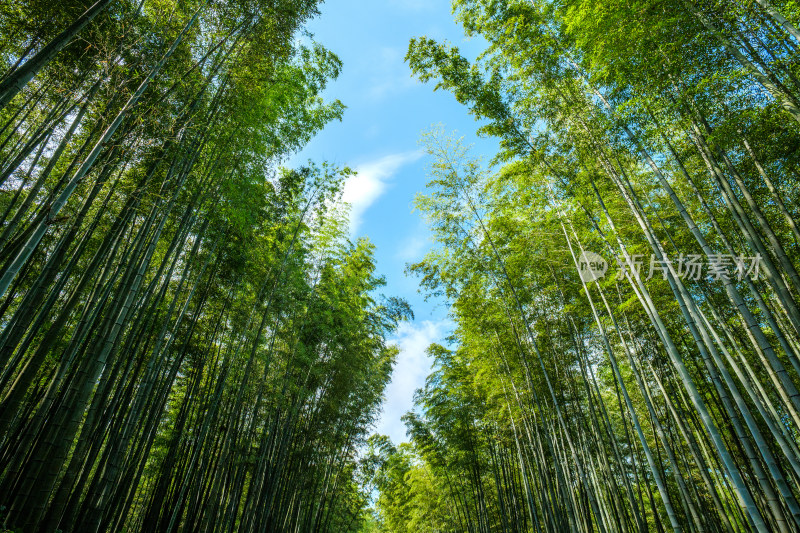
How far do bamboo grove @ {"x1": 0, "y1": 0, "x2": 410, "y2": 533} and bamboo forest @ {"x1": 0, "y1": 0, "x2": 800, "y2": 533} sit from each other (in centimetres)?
4

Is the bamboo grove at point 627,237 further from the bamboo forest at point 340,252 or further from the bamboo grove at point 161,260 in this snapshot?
the bamboo grove at point 161,260

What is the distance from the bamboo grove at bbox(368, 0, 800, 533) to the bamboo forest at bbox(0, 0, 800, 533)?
4cm

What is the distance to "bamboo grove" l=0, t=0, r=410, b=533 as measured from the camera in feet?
9.09

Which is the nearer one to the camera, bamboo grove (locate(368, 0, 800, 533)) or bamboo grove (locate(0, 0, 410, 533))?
bamboo grove (locate(0, 0, 410, 533))

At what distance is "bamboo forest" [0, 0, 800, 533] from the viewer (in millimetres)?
3029

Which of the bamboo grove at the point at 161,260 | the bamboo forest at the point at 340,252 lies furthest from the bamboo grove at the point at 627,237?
the bamboo grove at the point at 161,260

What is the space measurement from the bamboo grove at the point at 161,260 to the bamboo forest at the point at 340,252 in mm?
44

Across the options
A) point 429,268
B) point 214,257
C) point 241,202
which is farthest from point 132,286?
point 429,268

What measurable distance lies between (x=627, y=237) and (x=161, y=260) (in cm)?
730

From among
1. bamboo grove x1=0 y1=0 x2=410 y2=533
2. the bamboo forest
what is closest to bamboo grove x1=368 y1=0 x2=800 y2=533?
the bamboo forest

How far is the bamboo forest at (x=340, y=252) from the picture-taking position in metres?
3.03

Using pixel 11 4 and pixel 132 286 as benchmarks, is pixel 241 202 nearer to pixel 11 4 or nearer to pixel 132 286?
pixel 132 286

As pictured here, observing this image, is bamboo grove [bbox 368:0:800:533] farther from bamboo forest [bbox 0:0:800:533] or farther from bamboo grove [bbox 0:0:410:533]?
bamboo grove [bbox 0:0:410:533]

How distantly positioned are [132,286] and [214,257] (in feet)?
8.64
